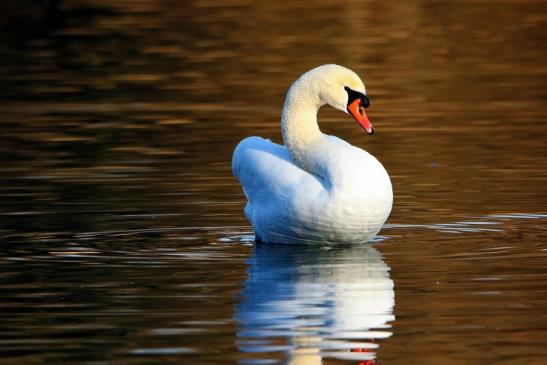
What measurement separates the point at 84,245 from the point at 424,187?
125 inches

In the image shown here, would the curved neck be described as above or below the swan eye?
below

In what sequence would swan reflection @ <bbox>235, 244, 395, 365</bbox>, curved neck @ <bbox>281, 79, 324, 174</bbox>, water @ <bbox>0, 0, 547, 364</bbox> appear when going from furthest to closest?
curved neck @ <bbox>281, 79, 324, 174</bbox>, water @ <bbox>0, 0, 547, 364</bbox>, swan reflection @ <bbox>235, 244, 395, 365</bbox>

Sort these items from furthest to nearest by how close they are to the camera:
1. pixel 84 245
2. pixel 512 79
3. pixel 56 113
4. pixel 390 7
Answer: pixel 390 7
pixel 512 79
pixel 56 113
pixel 84 245

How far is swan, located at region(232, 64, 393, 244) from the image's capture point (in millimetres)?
10102

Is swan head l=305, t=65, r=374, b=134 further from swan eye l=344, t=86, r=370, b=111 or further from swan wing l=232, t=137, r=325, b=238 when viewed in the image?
swan wing l=232, t=137, r=325, b=238

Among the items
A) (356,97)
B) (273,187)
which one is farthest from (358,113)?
(273,187)

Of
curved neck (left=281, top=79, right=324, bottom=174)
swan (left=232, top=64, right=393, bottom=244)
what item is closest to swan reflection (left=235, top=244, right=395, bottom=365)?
swan (left=232, top=64, right=393, bottom=244)

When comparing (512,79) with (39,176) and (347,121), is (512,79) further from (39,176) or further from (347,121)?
(39,176)

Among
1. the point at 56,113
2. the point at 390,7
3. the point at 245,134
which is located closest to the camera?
the point at 245,134

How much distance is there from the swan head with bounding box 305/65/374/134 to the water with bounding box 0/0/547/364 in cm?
86

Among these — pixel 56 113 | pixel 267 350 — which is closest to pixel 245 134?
pixel 56 113

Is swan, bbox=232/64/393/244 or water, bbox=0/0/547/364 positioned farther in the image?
swan, bbox=232/64/393/244

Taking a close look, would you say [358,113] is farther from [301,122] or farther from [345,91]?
[301,122]

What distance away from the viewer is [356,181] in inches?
397
